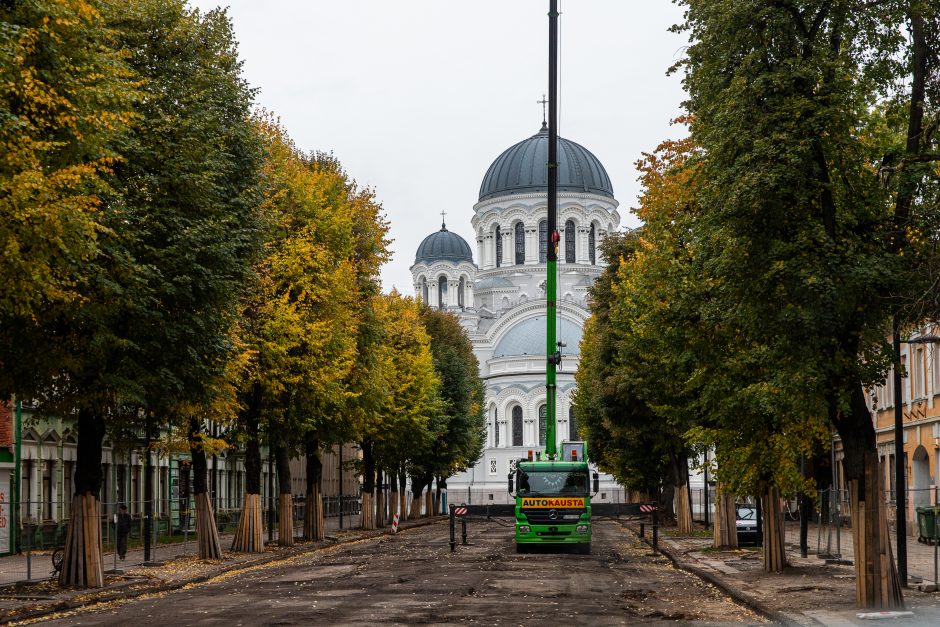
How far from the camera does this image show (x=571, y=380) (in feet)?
390

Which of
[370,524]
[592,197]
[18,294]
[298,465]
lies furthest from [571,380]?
[18,294]

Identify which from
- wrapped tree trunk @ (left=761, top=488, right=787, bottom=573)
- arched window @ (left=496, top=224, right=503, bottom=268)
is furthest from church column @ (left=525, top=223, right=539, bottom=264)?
wrapped tree trunk @ (left=761, top=488, right=787, bottom=573)

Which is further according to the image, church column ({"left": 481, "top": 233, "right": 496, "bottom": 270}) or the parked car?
church column ({"left": 481, "top": 233, "right": 496, "bottom": 270})

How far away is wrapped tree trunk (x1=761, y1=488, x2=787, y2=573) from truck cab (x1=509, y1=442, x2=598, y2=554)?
1008cm

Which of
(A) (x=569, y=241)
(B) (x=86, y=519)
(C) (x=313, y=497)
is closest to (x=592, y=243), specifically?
(A) (x=569, y=241)

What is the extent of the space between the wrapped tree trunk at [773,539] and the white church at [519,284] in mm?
87954

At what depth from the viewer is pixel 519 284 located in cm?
13112

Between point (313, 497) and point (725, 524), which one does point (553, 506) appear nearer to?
→ point (725, 524)

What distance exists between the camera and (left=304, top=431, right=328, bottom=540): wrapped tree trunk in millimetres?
43719

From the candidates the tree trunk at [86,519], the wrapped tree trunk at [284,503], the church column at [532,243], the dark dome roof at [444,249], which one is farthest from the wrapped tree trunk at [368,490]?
the dark dome roof at [444,249]

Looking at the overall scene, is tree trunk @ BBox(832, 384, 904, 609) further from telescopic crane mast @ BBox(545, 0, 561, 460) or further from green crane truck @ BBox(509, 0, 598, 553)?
green crane truck @ BBox(509, 0, 598, 553)

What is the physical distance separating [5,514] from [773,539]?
2118 cm

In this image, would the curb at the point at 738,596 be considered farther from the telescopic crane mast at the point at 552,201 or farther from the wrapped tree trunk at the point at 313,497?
the wrapped tree trunk at the point at 313,497

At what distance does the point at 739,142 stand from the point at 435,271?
4749 inches
